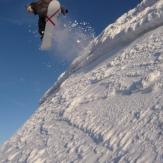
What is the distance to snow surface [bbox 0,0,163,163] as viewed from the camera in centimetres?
846

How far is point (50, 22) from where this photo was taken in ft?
37.4

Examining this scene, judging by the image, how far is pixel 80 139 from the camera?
32.6 feet

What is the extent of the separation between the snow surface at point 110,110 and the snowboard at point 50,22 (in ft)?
6.95

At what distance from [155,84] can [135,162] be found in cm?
328

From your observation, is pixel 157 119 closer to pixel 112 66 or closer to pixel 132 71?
pixel 132 71

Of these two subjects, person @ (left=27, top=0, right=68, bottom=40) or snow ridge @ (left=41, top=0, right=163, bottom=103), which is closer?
person @ (left=27, top=0, right=68, bottom=40)

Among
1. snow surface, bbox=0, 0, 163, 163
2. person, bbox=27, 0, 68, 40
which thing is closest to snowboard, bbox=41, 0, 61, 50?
person, bbox=27, 0, 68, 40

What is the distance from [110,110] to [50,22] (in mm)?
3045

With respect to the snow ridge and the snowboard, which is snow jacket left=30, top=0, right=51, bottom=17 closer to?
the snowboard

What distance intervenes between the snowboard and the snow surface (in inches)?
83.4

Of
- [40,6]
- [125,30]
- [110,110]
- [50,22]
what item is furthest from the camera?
[125,30]

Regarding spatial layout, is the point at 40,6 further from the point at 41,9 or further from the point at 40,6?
the point at 41,9

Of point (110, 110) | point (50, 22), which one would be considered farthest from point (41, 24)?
point (110, 110)

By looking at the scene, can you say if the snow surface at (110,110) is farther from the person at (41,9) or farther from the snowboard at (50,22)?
the person at (41,9)
